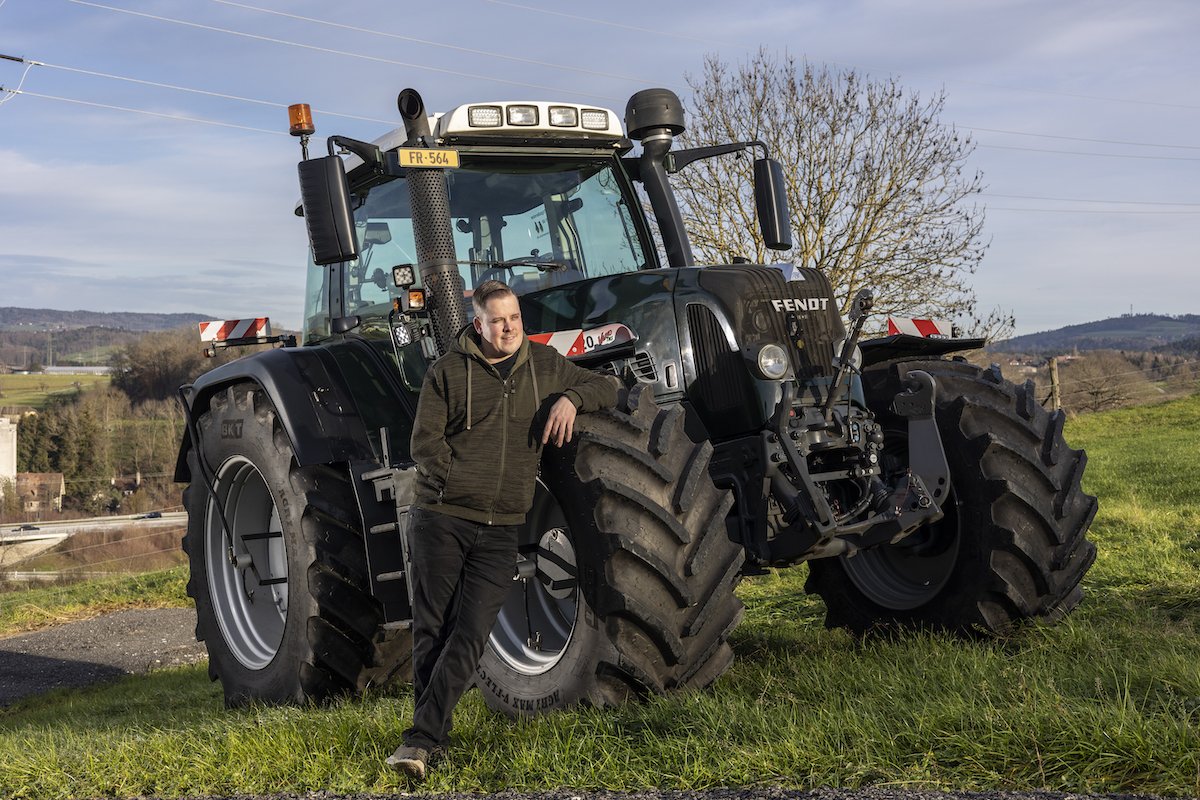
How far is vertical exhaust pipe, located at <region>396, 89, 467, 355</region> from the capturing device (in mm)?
5609

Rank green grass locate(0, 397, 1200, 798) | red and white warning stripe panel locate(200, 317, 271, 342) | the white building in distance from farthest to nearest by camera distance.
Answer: the white building in distance → red and white warning stripe panel locate(200, 317, 271, 342) → green grass locate(0, 397, 1200, 798)

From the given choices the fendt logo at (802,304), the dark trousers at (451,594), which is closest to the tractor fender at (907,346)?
the fendt logo at (802,304)

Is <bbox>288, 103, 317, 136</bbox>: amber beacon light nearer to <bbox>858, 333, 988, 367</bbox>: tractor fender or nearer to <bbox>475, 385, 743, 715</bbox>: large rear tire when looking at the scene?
<bbox>475, 385, 743, 715</bbox>: large rear tire

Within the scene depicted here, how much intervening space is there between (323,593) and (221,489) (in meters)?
1.47

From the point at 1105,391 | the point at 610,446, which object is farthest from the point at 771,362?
the point at 1105,391

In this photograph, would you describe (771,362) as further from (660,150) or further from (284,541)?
(284,541)

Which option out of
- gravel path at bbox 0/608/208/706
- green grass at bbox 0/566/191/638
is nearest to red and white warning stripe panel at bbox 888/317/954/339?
gravel path at bbox 0/608/208/706

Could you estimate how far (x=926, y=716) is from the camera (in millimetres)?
3873

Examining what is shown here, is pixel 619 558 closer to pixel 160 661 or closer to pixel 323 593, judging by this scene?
pixel 323 593

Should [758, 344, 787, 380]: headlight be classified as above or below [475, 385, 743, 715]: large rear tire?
A: above

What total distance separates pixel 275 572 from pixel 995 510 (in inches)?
164

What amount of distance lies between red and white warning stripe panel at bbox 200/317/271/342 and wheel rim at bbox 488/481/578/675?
3.24 metres

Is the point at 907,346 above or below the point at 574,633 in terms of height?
above

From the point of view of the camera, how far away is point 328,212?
5176 mm
